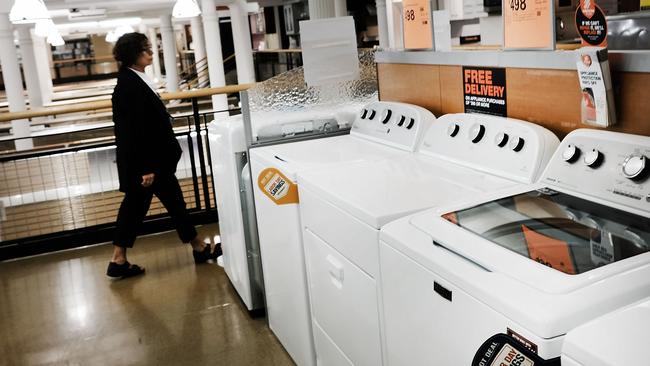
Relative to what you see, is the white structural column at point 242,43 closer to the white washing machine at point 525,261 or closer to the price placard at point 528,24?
the price placard at point 528,24

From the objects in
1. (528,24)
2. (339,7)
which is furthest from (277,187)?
(339,7)

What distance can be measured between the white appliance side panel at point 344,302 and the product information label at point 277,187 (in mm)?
160

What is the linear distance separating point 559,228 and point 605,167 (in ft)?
0.86

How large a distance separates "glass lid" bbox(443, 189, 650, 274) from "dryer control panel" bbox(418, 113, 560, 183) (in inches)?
6.0

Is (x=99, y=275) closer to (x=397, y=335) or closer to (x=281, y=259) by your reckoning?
(x=281, y=259)

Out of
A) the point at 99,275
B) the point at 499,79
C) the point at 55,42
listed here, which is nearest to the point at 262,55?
the point at 55,42

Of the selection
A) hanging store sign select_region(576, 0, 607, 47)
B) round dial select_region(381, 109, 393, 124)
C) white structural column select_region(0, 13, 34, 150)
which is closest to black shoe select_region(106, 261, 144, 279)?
round dial select_region(381, 109, 393, 124)

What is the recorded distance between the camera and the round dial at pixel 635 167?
1.59 meters

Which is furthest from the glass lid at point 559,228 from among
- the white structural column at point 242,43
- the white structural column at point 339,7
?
the white structural column at point 242,43

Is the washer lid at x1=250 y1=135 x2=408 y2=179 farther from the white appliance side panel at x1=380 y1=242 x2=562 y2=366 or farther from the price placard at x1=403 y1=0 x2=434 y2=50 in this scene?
the white appliance side panel at x1=380 y1=242 x2=562 y2=366

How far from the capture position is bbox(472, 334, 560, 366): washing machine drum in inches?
46.8

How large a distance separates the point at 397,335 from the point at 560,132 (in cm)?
91

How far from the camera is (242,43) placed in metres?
15.4

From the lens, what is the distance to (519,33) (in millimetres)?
2211
